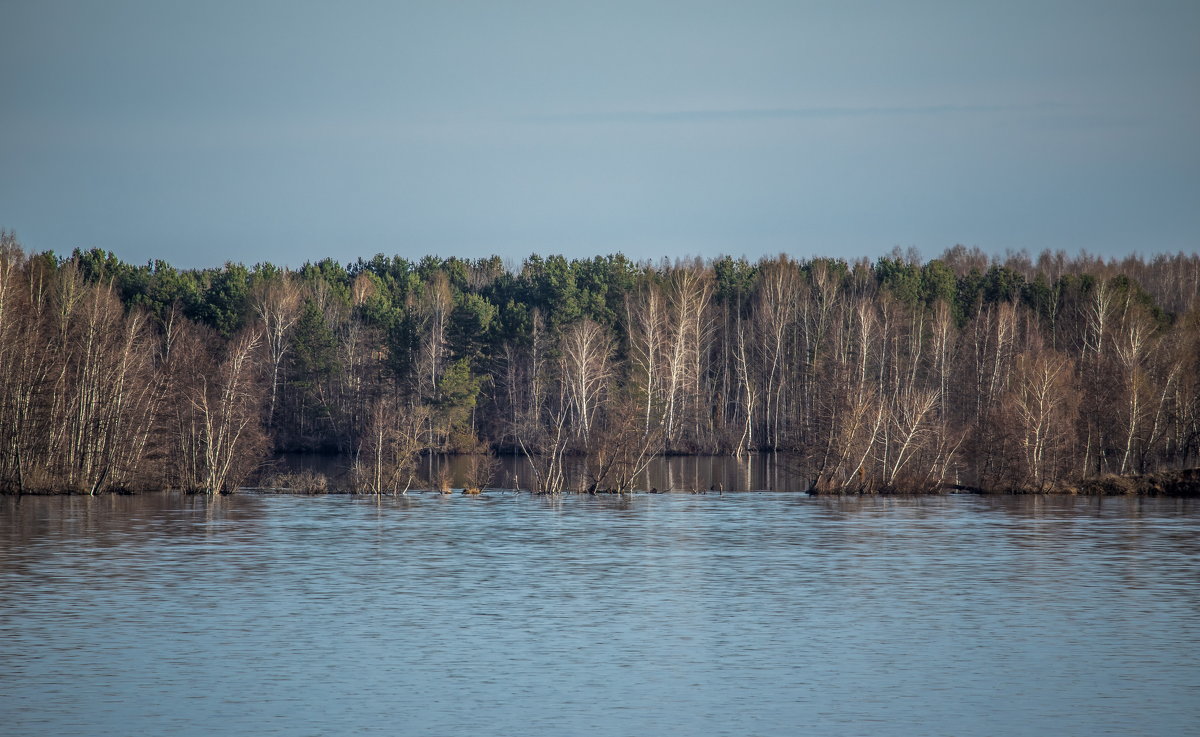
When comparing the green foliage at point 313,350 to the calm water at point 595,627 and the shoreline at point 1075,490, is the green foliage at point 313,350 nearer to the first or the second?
the shoreline at point 1075,490

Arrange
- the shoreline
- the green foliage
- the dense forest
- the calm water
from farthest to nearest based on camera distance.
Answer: the green foliage
the shoreline
the dense forest
the calm water

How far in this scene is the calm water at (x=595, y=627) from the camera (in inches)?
776

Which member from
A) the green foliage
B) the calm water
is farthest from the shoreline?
the green foliage

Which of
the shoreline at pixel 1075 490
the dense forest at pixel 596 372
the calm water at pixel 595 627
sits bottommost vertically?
the calm water at pixel 595 627

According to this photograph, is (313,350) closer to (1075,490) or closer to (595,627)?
(1075,490)

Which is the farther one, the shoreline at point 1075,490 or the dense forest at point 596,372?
the shoreline at point 1075,490

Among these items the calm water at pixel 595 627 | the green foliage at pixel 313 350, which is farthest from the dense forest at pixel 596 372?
the calm water at pixel 595 627

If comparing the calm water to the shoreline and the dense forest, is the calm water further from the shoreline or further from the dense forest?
the shoreline

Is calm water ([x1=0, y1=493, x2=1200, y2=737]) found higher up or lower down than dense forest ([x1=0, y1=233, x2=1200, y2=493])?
lower down

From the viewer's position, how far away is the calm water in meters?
19.7

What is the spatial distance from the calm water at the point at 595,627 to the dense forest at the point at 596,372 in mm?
11372

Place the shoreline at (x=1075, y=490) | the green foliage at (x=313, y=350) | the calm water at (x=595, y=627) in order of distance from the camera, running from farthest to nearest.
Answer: the green foliage at (x=313, y=350) → the shoreline at (x=1075, y=490) → the calm water at (x=595, y=627)

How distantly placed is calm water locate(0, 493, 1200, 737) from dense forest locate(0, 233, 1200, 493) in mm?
11372

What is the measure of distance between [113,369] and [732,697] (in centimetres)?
5105
